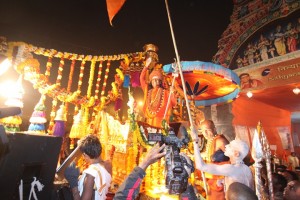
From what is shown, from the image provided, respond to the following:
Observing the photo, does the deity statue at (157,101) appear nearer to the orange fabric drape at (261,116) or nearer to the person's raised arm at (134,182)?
the person's raised arm at (134,182)

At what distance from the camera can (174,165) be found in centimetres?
141

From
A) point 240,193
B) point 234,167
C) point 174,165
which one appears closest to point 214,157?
point 234,167

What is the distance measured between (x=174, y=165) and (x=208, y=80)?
4.32 m

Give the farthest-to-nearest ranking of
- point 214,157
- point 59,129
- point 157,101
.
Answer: point 157,101, point 59,129, point 214,157

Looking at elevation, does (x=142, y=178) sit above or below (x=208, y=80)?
below

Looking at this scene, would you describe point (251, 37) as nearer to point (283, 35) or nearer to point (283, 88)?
point (283, 35)

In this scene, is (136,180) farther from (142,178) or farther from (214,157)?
(214,157)

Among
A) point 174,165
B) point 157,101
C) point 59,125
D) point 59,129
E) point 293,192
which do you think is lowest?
point 293,192

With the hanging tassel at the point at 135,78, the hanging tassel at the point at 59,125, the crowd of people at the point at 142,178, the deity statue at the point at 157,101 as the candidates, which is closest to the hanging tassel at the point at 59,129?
the hanging tassel at the point at 59,125

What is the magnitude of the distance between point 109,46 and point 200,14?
209 inches

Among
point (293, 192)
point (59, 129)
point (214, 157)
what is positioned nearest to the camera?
point (293, 192)

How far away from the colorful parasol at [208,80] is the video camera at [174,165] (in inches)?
134

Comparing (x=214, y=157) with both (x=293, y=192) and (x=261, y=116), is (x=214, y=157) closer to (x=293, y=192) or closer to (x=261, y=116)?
(x=293, y=192)

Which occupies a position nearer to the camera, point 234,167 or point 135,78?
point 234,167
